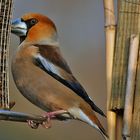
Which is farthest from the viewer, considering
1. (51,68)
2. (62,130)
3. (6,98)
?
(62,130)

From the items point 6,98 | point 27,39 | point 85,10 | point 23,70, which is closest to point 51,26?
point 27,39

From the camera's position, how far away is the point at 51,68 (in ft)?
5.09

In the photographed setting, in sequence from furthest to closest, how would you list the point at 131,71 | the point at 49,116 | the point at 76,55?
the point at 76,55, the point at 131,71, the point at 49,116

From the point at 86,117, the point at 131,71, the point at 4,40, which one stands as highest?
the point at 4,40

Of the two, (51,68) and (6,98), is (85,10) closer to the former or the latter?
(51,68)

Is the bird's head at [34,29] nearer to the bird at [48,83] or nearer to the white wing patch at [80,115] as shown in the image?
the bird at [48,83]

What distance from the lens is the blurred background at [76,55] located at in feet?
6.41

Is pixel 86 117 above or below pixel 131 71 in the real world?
below

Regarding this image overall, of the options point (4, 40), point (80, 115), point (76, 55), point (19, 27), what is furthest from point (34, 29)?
point (76, 55)

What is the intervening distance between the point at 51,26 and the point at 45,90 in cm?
22

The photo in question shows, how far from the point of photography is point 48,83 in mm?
1513

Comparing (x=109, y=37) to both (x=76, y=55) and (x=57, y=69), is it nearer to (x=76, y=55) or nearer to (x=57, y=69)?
(x=57, y=69)

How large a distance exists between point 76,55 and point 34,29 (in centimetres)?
39

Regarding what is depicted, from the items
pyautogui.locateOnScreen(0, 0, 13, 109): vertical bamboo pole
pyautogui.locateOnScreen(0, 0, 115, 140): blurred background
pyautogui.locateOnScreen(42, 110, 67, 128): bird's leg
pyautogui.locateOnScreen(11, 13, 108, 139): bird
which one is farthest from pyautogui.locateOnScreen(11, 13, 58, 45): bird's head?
pyautogui.locateOnScreen(0, 0, 115, 140): blurred background
